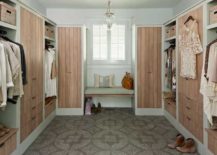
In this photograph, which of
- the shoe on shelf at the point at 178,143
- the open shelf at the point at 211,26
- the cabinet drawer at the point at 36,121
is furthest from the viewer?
the cabinet drawer at the point at 36,121

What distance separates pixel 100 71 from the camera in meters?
5.92

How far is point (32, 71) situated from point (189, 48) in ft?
8.16

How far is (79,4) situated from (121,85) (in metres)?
2.36

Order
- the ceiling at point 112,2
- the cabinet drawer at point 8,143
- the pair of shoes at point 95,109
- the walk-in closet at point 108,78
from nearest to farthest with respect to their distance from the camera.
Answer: the cabinet drawer at point 8,143 < the walk-in closet at point 108,78 < the ceiling at point 112,2 < the pair of shoes at point 95,109

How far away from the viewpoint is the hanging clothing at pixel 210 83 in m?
2.47

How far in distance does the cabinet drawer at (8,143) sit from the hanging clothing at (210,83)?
2.42 metres

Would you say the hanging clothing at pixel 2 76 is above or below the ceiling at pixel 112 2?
below

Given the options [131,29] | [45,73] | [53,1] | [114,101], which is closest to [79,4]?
[53,1]

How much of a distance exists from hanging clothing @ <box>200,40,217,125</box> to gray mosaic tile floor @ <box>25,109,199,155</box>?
828 millimetres

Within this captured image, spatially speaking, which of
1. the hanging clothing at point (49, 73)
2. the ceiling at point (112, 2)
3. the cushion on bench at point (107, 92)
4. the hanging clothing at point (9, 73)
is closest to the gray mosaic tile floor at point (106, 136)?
the cushion on bench at point (107, 92)

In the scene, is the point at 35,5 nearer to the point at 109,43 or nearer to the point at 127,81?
the point at 109,43

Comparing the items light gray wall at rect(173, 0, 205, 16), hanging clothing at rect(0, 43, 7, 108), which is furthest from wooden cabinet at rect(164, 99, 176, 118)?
hanging clothing at rect(0, 43, 7, 108)

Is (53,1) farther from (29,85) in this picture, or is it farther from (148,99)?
(148,99)

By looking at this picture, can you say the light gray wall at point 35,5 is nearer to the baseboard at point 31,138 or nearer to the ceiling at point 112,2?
the ceiling at point 112,2
